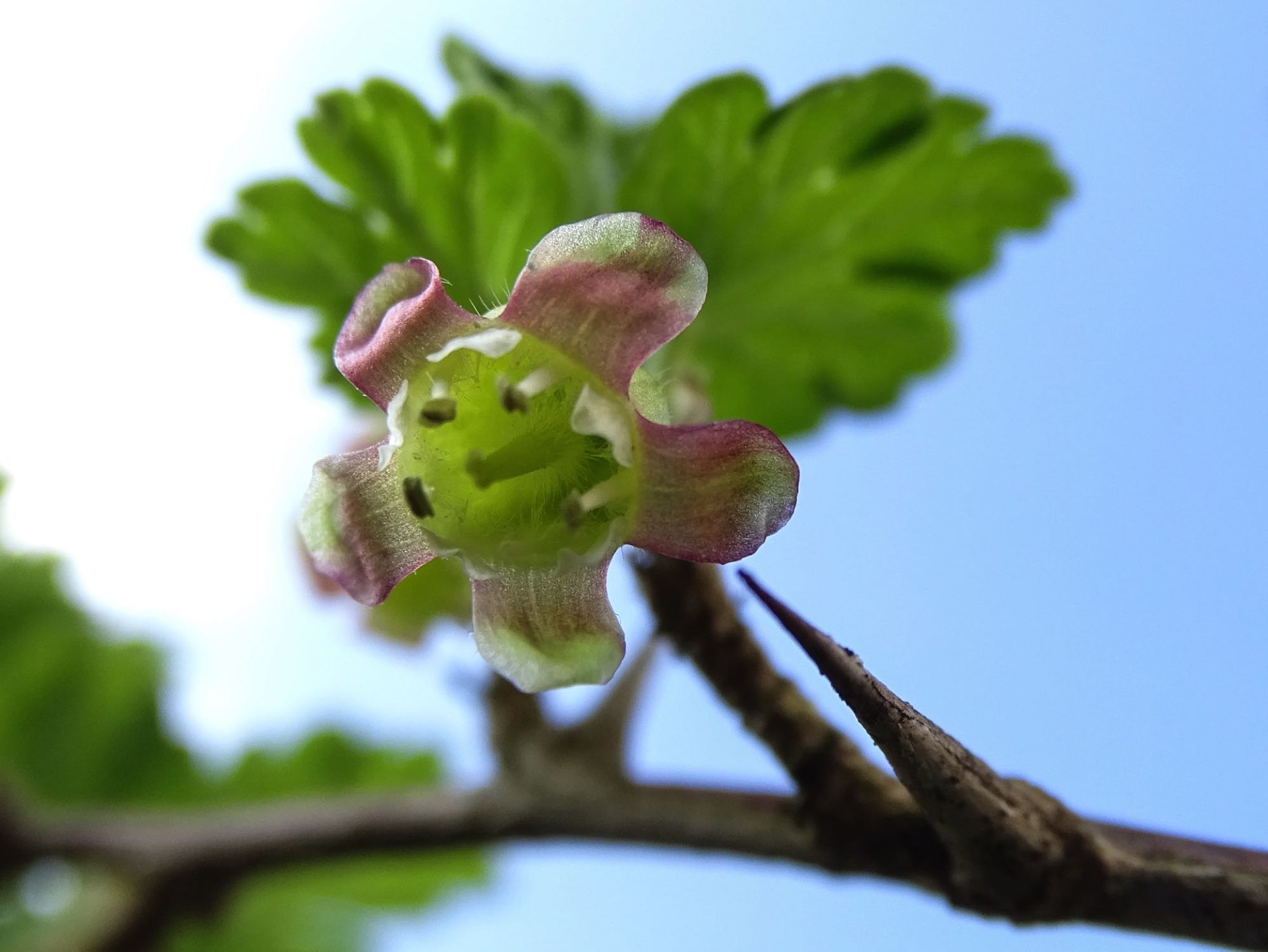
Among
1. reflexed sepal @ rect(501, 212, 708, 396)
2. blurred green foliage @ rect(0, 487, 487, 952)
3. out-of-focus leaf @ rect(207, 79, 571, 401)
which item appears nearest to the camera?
reflexed sepal @ rect(501, 212, 708, 396)

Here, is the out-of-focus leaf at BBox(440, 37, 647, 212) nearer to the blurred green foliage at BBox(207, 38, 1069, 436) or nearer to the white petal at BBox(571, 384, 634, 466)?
the blurred green foliage at BBox(207, 38, 1069, 436)

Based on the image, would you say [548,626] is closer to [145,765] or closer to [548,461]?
[548,461]

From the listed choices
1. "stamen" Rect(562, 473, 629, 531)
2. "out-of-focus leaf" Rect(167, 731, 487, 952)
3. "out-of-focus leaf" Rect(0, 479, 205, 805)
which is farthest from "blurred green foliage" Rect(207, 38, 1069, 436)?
"out-of-focus leaf" Rect(0, 479, 205, 805)

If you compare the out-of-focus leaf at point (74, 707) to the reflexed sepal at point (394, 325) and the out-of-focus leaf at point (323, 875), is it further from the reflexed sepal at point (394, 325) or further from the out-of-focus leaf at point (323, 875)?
the reflexed sepal at point (394, 325)

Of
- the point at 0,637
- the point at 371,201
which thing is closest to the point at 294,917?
the point at 0,637

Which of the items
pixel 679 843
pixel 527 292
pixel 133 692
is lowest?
pixel 679 843

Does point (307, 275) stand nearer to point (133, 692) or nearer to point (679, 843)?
point (679, 843)

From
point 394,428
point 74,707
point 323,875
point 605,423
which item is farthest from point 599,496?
point 74,707
